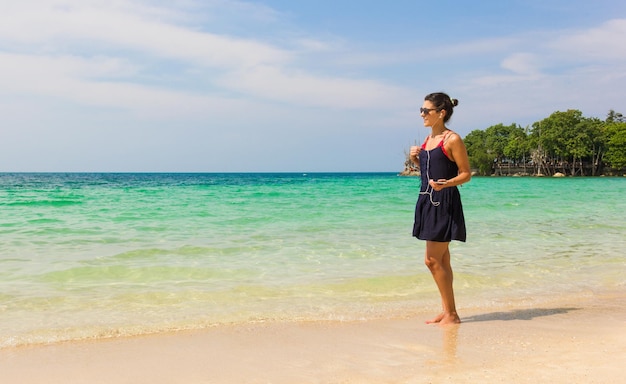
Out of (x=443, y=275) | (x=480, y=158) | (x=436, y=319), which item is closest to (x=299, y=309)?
(x=436, y=319)

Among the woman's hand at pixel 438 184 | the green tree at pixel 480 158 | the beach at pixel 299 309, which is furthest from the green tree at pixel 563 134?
the woman's hand at pixel 438 184

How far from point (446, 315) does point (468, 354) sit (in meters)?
0.88

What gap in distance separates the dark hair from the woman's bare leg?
110cm

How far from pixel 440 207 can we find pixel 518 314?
4.60 feet

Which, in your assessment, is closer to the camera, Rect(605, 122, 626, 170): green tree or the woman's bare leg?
the woman's bare leg

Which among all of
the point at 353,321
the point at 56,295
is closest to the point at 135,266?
the point at 56,295

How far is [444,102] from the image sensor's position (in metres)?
4.36

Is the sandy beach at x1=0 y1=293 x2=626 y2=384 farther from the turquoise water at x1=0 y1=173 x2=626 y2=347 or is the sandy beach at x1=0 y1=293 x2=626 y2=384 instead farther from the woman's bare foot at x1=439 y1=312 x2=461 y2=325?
the turquoise water at x1=0 y1=173 x2=626 y2=347

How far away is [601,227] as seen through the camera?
12664mm

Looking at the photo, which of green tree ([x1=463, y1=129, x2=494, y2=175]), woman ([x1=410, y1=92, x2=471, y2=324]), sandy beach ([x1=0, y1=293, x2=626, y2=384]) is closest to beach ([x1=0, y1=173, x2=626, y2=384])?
sandy beach ([x1=0, y1=293, x2=626, y2=384])

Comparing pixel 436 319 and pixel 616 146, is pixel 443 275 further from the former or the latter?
pixel 616 146

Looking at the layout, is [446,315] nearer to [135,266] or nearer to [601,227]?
[135,266]

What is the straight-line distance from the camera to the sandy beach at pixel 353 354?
3.09 metres

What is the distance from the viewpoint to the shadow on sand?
182 inches
